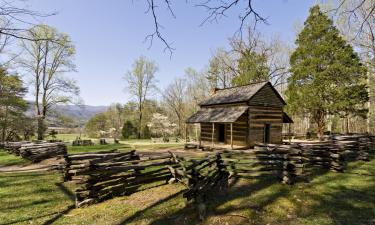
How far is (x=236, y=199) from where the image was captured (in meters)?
7.09

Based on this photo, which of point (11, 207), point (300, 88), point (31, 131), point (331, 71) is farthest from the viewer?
point (31, 131)

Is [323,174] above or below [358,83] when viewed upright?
below

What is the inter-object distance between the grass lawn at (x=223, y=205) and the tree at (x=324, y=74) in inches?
603

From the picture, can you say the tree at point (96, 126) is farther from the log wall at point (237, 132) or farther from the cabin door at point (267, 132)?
the cabin door at point (267, 132)

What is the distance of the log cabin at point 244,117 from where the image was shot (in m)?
18.8

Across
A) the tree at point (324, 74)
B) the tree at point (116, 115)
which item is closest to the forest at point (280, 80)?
the tree at point (324, 74)

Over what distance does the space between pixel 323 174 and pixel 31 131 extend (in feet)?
101

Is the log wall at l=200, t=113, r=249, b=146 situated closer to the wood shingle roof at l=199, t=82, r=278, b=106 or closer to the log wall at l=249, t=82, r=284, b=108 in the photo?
the log wall at l=249, t=82, r=284, b=108

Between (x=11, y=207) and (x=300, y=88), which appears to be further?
(x=300, y=88)

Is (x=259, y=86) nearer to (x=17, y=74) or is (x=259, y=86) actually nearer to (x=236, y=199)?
(x=236, y=199)

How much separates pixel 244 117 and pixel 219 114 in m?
2.13

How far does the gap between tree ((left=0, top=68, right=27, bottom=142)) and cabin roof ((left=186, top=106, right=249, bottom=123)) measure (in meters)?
20.8

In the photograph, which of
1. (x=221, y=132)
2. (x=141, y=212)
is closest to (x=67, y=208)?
(x=141, y=212)

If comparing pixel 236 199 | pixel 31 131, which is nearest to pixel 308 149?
pixel 236 199
